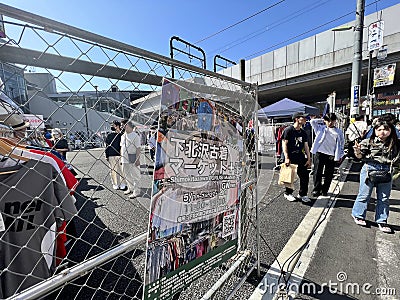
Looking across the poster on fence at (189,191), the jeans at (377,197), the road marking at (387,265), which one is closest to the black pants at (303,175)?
the jeans at (377,197)

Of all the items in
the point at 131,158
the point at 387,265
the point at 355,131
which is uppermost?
the point at 355,131

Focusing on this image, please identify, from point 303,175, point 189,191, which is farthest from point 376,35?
point 189,191

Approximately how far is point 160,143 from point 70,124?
67 cm

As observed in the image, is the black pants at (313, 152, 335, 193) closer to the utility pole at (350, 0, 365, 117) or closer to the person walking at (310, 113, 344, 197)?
the person walking at (310, 113, 344, 197)

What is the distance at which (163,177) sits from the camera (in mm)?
983

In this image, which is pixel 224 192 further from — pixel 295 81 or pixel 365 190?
pixel 295 81

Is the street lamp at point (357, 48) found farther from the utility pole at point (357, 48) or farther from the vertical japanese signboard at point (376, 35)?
the vertical japanese signboard at point (376, 35)

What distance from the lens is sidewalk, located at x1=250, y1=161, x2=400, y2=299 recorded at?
182cm

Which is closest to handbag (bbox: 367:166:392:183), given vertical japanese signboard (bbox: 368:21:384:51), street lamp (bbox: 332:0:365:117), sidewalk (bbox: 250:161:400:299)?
Answer: sidewalk (bbox: 250:161:400:299)

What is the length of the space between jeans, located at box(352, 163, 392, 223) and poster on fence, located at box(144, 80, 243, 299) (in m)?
2.49

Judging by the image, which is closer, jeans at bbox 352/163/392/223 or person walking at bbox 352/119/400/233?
person walking at bbox 352/119/400/233

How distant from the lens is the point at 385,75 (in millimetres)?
8352

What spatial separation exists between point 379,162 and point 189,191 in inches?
113

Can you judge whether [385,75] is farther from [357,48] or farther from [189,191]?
[189,191]
